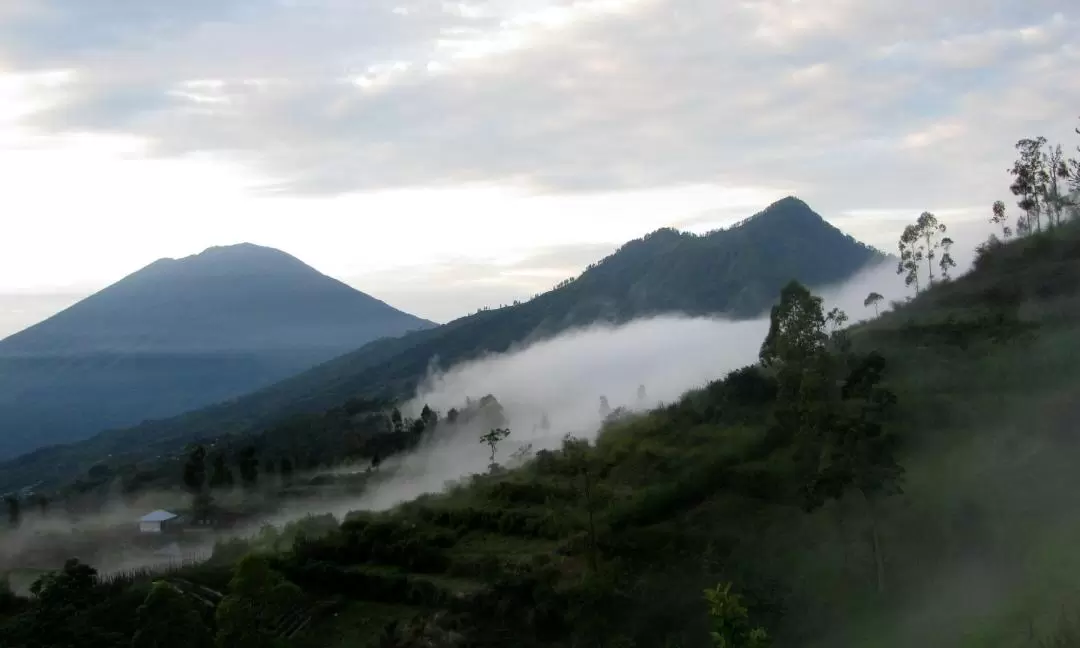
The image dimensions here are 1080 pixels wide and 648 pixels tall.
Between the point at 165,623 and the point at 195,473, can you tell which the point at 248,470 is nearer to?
the point at 195,473

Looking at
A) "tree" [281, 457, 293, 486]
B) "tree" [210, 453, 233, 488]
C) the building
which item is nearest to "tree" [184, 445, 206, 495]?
"tree" [210, 453, 233, 488]

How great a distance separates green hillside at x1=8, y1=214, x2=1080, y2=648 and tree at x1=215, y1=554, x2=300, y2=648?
0.46 ft

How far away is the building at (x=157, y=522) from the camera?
252ft

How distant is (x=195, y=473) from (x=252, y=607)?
58.0 metres

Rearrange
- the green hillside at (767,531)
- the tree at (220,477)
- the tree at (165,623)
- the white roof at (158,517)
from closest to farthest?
the tree at (165,623), the green hillside at (767,531), the white roof at (158,517), the tree at (220,477)

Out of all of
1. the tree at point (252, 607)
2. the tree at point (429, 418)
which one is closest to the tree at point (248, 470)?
the tree at point (429, 418)

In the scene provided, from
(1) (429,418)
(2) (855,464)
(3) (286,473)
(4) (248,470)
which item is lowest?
(3) (286,473)

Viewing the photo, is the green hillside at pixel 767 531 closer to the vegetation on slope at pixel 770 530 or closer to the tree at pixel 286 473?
the vegetation on slope at pixel 770 530

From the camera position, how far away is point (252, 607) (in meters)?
31.1

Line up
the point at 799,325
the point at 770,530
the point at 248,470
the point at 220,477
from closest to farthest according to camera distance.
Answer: the point at 799,325 → the point at 770,530 → the point at 220,477 → the point at 248,470

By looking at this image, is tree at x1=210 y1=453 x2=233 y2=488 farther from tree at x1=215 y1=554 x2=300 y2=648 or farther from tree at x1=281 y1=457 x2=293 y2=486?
tree at x1=215 y1=554 x2=300 y2=648

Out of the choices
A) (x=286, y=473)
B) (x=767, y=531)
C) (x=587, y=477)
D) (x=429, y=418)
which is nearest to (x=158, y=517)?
(x=286, y=473)

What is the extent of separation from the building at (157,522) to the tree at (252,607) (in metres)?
37.4

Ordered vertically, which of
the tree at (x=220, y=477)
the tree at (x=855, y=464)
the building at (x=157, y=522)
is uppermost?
the tree at (x=855, y=464)
